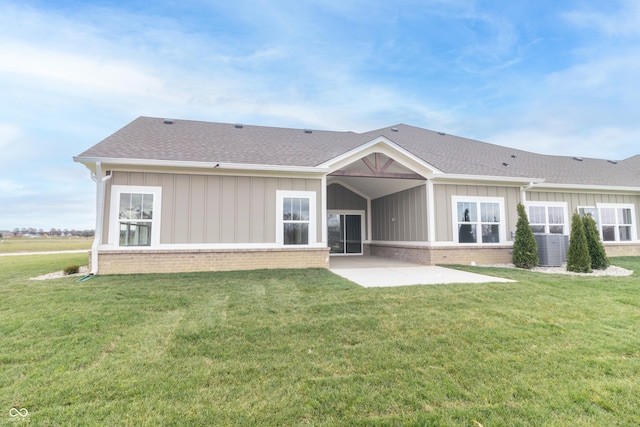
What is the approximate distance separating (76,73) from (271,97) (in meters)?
10.4

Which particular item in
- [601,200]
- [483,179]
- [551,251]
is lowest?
[551,251]

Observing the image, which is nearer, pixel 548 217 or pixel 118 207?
pixel 118 207

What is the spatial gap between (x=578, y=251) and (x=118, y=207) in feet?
43.3

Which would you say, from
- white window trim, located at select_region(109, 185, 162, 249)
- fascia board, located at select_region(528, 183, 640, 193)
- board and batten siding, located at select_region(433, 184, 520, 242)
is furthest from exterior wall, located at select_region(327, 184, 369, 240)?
white window trim, located at select_region(109, 185, 162, 249)

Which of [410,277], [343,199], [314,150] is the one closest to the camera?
[410,277]

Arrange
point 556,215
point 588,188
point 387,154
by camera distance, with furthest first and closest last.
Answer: point 588,188 < point 556,215 < point 387,154

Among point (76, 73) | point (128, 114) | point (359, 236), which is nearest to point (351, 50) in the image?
point (359, 236)

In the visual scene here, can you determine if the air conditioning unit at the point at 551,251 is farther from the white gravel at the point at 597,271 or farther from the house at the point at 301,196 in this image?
the house at the point at 301,196

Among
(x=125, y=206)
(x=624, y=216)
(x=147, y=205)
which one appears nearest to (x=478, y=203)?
(x=624, y=216)

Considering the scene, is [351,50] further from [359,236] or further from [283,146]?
[359,236]

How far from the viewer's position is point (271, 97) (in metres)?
19.6

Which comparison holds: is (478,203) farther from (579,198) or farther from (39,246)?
(39,246)

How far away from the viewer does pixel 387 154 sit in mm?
10711

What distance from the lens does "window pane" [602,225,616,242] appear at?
12961 mm
